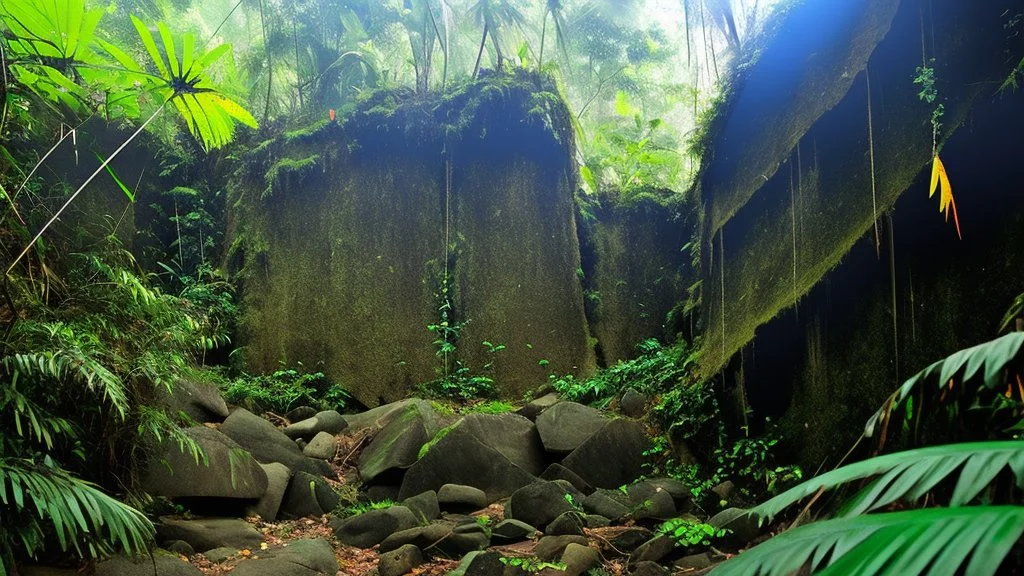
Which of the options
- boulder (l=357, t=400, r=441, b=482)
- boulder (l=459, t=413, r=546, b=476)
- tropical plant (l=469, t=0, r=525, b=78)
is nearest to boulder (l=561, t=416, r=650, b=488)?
boulder (l=459, t=413, r=546, b=476)

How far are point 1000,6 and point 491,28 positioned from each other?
7.34 meters

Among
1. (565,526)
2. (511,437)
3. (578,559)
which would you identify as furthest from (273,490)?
(578,559)

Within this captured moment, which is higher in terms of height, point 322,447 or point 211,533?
point 322,447

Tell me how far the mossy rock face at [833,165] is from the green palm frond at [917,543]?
3.89m

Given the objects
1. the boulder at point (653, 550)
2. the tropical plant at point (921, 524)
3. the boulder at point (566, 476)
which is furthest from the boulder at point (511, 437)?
the tropical plant at point (921, 524)

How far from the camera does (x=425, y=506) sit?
5551 mm

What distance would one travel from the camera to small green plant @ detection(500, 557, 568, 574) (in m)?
4.12

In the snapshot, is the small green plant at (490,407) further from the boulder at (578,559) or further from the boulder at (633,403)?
the boulder at (578,559)

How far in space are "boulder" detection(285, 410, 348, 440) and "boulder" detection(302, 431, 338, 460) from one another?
159 mm

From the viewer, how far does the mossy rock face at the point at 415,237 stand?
30.3 feet

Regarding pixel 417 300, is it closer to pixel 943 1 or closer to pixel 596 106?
pixel 943 1

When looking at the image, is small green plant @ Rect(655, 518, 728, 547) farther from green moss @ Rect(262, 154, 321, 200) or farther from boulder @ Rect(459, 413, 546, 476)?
green moss @ Rect(262, 154, 321, 200)

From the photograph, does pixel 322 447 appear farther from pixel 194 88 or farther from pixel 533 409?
pixel 194 88

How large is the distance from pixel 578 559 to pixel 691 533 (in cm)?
87
